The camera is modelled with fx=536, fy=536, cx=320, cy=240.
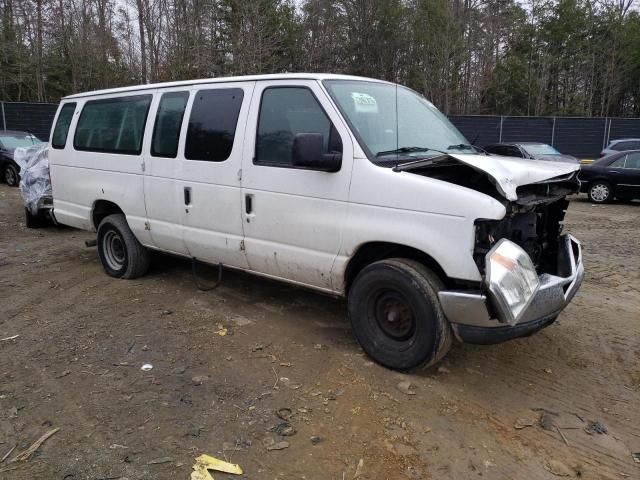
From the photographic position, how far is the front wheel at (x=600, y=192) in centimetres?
1353

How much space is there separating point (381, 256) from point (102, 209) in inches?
149

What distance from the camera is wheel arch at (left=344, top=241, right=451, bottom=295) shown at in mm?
3762

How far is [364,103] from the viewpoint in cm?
423

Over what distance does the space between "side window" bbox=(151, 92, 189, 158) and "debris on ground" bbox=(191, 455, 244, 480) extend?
3090 mm

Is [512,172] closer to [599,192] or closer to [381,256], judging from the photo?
[381,256]

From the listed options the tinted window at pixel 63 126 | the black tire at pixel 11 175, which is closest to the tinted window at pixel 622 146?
the tinted window at pixel 63 126

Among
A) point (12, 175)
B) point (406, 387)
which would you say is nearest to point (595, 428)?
point (406, 387)

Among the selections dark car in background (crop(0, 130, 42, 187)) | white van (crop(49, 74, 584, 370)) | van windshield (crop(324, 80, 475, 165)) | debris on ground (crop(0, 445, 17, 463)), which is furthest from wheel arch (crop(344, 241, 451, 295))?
dark car in background (crop(0, 130, 42, 187))

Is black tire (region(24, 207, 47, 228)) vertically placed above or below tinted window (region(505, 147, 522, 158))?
below

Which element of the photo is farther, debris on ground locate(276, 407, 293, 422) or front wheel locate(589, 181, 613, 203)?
front wheel locate(589, 181, 613, 203)

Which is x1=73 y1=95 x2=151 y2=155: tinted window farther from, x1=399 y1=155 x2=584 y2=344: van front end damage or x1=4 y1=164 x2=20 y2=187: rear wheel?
x1=4 y1=164 x2=20 y2=187: rear wheel

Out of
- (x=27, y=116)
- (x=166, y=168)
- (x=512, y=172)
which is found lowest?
(x=166, y=168)

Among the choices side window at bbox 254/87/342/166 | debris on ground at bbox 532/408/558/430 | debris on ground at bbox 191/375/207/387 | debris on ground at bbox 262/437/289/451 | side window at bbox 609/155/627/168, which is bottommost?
debris on ground at bbox 262/437/289/451

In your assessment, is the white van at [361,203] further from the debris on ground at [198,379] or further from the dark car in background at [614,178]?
the dark car in background at [614,178]
